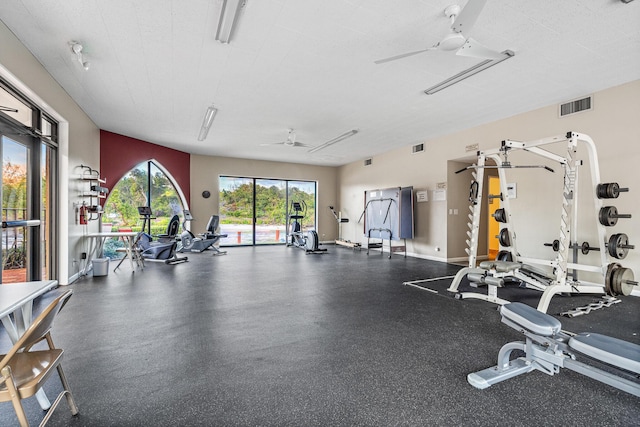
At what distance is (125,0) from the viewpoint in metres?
2.57

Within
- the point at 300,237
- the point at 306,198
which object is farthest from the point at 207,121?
the point at 306,198

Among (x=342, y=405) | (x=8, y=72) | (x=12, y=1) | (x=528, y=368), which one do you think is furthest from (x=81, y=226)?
(x=528, y=368)

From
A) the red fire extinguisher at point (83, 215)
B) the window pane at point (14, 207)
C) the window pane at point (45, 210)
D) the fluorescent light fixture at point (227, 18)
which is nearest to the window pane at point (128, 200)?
the red fire extinguisher at point (83, 215)

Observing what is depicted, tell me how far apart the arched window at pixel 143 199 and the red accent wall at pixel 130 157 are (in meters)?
0.17

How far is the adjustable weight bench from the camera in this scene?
1.66 m

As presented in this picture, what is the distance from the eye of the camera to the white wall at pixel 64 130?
10.1 feet

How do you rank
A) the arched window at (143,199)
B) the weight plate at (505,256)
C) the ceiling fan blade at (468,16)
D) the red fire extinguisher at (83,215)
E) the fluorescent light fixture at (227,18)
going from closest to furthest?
the ceiling fan blade at (468,16), the fluorescent light fixture at (227,18), the weight plate at (505,256), the red fire extinguisher at (83,215), the arched window at (143,199)

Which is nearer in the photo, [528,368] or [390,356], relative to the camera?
[528,368]

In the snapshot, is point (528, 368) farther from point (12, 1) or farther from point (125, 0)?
point (12, 1)

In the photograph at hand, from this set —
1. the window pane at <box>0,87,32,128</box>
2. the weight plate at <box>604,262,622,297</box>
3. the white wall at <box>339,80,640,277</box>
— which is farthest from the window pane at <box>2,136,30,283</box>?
the white wall at <box>339,80,640,277</box>

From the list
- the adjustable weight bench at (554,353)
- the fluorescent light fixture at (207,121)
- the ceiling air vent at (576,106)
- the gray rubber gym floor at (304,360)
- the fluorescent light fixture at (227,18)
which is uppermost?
the fluorescent light fixture at (207,121)

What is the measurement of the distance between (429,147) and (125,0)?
21.0 feet

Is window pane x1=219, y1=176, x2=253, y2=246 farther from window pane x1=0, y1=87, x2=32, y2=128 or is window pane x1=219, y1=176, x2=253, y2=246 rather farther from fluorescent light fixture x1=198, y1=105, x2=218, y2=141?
window pane x1=0, y1=87, x2=32, y2=128

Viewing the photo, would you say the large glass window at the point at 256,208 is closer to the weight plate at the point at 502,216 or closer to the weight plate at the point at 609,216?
the weight plate at the point at 502,216
